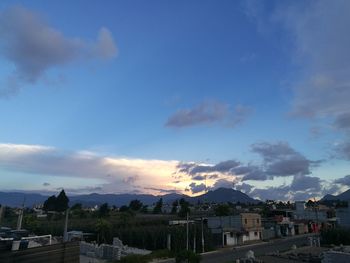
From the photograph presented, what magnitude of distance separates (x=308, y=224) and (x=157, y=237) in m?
51.3

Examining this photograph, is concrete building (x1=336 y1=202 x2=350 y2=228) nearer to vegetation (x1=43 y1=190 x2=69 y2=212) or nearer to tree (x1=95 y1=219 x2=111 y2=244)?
tree (x1=95 y1=219 x2=111 y2=244)

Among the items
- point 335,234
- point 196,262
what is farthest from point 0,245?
point 335,234

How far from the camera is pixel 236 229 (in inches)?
2657

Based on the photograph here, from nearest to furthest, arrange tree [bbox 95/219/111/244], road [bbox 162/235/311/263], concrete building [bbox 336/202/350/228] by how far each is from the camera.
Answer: road [bbox 162/235/311/263] < tree [bbox 95/219/111/244] < concrete building [bbox 336/202/350/228]

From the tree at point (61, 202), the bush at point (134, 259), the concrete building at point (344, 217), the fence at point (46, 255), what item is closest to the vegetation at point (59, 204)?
the tree at point (61, 202)

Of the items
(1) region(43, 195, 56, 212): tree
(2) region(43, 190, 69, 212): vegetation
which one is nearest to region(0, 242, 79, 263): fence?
(2) region(43, 190, 69, 212): vegetation

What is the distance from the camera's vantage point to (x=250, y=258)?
1555 inches

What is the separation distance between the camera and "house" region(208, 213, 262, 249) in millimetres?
64438

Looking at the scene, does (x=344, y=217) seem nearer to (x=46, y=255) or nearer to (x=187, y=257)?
(x=187, y=257)

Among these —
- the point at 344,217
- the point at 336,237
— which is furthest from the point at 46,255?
the point at 344,217

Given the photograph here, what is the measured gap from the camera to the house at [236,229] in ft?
211

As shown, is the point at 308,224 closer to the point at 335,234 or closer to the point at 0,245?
the point at 335,234

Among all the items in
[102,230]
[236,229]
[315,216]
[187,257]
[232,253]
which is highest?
[315,216]

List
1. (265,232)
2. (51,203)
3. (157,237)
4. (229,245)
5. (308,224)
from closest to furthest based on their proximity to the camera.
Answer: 1. (157,237)
2. (229,245)
3. (265,232)
4. (308,224)
5. (51,203)
